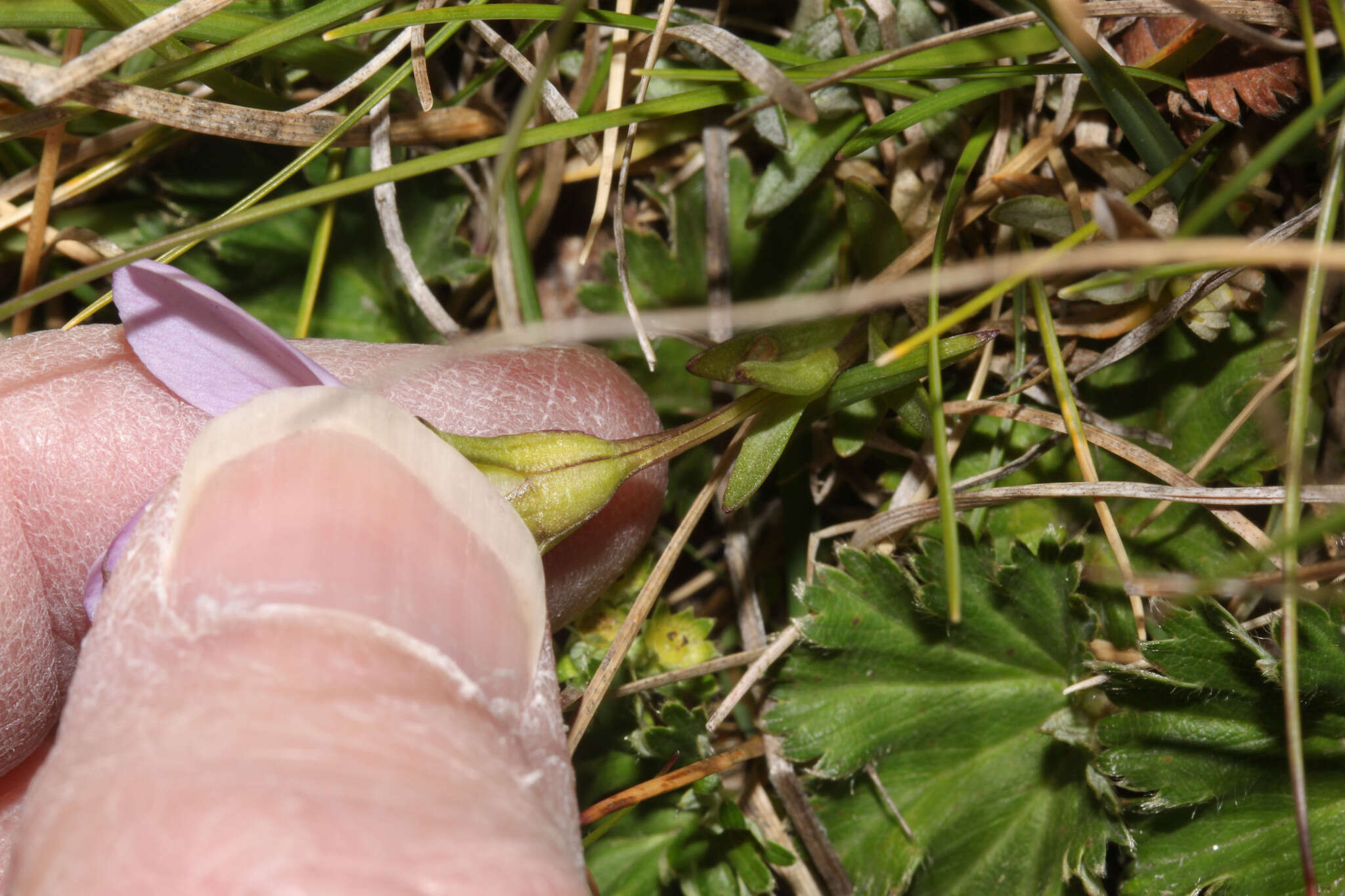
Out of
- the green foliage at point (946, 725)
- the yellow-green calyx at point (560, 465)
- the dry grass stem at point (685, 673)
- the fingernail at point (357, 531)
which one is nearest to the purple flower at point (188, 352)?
the fingernail at point (357, 531)

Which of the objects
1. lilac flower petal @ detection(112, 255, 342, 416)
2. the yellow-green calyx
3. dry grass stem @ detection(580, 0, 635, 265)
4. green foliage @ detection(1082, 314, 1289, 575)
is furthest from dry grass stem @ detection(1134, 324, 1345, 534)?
lilac flower petal @ detection(112, 255, 342, 416)

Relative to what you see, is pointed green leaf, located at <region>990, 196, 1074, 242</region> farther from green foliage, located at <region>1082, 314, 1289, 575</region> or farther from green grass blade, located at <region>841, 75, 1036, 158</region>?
green foliage, located at <region>1082, 314, 1289, 575</region>

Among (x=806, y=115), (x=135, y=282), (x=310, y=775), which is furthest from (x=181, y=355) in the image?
(x=806, y=115)

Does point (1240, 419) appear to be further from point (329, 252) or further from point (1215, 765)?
point (329, 252)

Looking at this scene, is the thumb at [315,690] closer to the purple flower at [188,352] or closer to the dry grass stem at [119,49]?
the purple flower at [188,352]

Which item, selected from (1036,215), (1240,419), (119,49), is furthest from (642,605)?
(119,49)

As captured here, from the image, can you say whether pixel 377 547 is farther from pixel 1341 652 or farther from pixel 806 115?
pixel 1341 652
